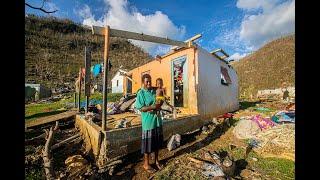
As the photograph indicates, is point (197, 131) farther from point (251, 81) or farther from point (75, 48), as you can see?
point (75, 48)

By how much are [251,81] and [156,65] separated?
27893 millimetres

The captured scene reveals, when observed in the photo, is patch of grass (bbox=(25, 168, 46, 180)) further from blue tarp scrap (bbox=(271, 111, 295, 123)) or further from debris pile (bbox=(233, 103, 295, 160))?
blue tarp scrap (bbox=(271, 111, 295, 123))

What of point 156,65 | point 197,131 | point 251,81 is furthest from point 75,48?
point 197,131

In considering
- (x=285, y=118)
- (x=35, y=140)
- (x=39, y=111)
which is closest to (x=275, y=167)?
(x=285, y=118)

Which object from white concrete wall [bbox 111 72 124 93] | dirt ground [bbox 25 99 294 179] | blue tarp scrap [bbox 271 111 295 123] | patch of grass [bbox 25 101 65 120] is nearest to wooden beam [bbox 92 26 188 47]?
dirt ground [bbox 25 99 294 179]

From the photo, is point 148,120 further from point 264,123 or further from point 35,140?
point 264,123

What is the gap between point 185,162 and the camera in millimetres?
5375

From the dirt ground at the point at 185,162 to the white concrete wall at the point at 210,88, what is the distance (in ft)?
7.45

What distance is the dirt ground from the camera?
189 inches

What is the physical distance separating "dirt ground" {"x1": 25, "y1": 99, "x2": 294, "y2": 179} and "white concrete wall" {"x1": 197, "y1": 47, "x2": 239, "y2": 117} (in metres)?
2.27

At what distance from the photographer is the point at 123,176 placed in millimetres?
4766

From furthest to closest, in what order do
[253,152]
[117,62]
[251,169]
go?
[117,62]
[253,152]
[251,169]

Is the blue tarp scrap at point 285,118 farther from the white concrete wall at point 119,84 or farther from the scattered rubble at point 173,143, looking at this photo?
the white concrete wall at point 119,84

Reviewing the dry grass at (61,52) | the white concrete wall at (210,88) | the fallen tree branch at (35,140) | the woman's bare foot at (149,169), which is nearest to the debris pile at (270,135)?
the white concrete wall at (210,88)
